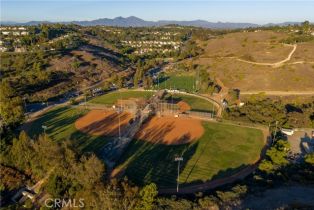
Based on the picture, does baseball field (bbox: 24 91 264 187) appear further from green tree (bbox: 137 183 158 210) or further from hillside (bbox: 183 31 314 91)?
hillside (bbox: 183 31 314 91)

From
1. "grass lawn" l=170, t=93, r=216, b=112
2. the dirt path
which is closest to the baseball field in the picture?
"grass lawn" l=170, t=93, r=216, b=112

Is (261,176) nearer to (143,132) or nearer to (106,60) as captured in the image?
(143,132)

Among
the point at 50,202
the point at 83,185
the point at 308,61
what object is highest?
the point at 308,61

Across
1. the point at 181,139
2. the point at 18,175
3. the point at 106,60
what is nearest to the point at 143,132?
the point at 181,139

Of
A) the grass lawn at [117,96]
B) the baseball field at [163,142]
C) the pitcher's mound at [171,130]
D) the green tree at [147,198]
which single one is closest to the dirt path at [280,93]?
the baseball field at [163,142]

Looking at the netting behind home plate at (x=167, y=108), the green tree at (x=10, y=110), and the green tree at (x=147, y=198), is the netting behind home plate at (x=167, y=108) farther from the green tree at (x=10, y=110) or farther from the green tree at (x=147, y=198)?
the green tree at (x=147, y=198)

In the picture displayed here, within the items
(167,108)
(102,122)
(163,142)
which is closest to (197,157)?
(163,142)

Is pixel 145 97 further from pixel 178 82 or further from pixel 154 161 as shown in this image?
pixel 154 161
